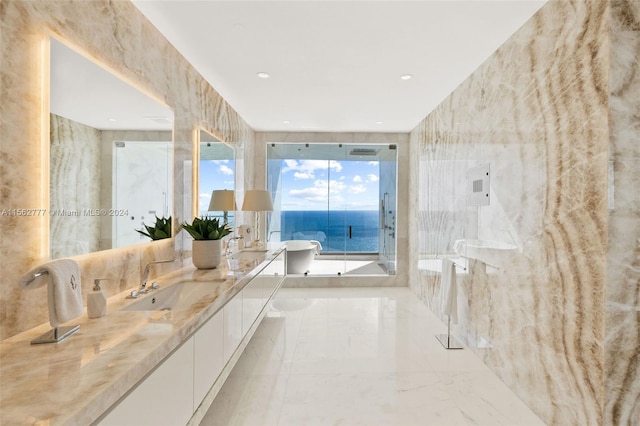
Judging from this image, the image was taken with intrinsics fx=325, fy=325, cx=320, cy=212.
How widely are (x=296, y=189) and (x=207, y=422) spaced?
4082mm

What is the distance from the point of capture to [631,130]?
1.58 m

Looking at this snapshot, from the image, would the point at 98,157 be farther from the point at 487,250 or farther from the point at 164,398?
the point at 487,250

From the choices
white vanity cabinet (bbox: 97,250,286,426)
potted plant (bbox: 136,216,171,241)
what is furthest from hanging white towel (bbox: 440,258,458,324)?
potted plant (bbox: 136,216,171,241)

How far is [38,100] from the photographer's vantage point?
1414 mm

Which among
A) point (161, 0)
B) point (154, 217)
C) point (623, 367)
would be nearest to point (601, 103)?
point (623, 367)

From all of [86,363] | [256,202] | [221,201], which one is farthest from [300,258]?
[86,363]

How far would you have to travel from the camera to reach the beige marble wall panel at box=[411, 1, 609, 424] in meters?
1.66

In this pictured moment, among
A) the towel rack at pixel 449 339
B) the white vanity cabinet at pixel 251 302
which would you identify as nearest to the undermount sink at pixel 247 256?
the white vanity cabinet at pixel 251 302

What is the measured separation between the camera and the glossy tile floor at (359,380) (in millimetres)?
2146

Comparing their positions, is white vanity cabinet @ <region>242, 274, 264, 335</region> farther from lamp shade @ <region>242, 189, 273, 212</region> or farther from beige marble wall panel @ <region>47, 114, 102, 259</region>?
lamp shade @ <region>242, 189, 273, 212</region>

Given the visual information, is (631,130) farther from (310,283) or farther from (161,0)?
(310,283)

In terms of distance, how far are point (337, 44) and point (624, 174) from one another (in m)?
2.04

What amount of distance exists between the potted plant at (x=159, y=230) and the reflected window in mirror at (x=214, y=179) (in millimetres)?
674

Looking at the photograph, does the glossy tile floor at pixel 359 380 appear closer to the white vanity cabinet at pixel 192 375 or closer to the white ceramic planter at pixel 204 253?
the white vanity cabinet at pixel 192 375
